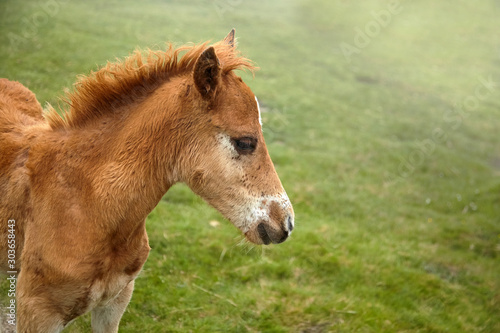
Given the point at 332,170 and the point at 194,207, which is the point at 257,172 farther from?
the point at 332,170

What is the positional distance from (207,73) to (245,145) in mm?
559

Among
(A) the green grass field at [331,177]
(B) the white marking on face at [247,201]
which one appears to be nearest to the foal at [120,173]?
(B) the white marking on face at [247,201]

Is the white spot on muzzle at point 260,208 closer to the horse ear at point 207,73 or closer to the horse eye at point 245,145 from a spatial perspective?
the horse eye at point 245,145

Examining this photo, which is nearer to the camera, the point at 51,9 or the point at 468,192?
the point at 468,192

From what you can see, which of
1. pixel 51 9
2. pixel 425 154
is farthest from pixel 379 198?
pixel 51 9

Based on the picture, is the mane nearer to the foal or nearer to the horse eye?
the foal

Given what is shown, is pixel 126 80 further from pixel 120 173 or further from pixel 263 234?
pixel 263 234

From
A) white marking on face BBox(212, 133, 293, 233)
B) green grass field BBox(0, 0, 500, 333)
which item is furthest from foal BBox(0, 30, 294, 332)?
green grass field BBox(0, 0, 500, 333)

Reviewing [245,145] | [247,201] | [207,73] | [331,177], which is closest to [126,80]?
[207,73]

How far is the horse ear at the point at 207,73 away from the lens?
9.11ft

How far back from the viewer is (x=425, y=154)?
12.5m

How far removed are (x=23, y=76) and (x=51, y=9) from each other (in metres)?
5.70

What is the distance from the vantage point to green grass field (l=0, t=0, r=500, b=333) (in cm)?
529

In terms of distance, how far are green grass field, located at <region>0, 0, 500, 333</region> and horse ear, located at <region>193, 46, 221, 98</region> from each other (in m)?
1.49
